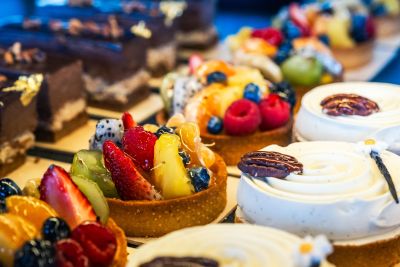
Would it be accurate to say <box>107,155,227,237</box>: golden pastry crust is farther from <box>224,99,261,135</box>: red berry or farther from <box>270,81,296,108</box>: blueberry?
<box>270,81,296,108</box>: blueberry

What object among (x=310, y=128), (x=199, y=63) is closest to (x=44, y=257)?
(x=310, y=128)

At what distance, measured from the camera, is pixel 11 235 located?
1.88 m

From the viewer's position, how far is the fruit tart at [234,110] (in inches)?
120

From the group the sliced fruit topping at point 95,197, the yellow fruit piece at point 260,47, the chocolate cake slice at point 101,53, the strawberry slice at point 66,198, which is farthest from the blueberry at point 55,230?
the yellow fruit piece at point 260,47

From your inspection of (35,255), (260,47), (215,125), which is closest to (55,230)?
(35,255)

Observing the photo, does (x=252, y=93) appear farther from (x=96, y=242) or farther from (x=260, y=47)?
(x=96, y=242)

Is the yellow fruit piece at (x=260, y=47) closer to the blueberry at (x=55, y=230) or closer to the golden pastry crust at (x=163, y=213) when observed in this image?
the golden pastry crust at (x=163, y=213)

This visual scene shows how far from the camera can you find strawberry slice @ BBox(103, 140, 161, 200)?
7.64 ft

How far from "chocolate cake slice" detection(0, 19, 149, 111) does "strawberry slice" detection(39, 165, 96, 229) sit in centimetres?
182

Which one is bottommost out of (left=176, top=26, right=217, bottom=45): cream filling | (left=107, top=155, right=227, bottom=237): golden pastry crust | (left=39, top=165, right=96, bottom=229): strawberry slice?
(left=176, top=26, right=217, bottom=45): cream filling

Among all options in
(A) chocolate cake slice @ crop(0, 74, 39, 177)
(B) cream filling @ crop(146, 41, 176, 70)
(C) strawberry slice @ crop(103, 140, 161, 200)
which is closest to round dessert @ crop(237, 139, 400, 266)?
(C) strawberry slice @ crop(103, 140, 161, 200)

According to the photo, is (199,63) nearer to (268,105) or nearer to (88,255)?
(268,105)

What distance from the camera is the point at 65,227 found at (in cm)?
191

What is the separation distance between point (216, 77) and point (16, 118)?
0.98 meters
